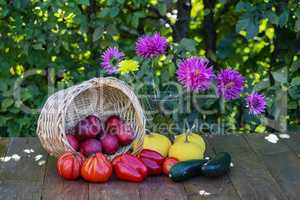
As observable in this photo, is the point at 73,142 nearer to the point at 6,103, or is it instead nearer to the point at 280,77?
the point at 6,103

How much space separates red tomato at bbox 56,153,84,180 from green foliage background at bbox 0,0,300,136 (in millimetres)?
688

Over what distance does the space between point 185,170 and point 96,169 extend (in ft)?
0.92

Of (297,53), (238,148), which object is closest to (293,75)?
(297,53)

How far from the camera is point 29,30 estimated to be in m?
2.95

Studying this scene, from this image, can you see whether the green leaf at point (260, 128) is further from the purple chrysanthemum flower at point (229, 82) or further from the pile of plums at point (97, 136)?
the pile of plums at point (97, 136)

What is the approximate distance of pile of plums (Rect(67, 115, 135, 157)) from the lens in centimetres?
221

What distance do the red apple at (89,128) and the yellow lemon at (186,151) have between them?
0.26 meters

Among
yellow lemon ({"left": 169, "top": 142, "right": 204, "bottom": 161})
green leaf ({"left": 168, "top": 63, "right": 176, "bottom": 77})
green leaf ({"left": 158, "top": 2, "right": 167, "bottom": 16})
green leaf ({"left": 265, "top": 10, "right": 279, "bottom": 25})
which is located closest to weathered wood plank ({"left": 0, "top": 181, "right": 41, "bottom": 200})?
yellow lemon ({"left": 169, "top": 142, "right": 204, "bottom": 161})

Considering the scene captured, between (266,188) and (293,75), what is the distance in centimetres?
115

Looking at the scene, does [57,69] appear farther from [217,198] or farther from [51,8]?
[217,198]

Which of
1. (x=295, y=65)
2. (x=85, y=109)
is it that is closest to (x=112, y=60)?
(x=85, y=109)

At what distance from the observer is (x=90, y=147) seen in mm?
2205

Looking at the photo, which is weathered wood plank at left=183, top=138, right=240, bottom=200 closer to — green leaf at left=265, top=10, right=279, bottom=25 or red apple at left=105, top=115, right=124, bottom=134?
red apple at left=105, top=115, right=124, bottom=134

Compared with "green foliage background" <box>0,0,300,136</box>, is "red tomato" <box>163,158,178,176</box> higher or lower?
lower
